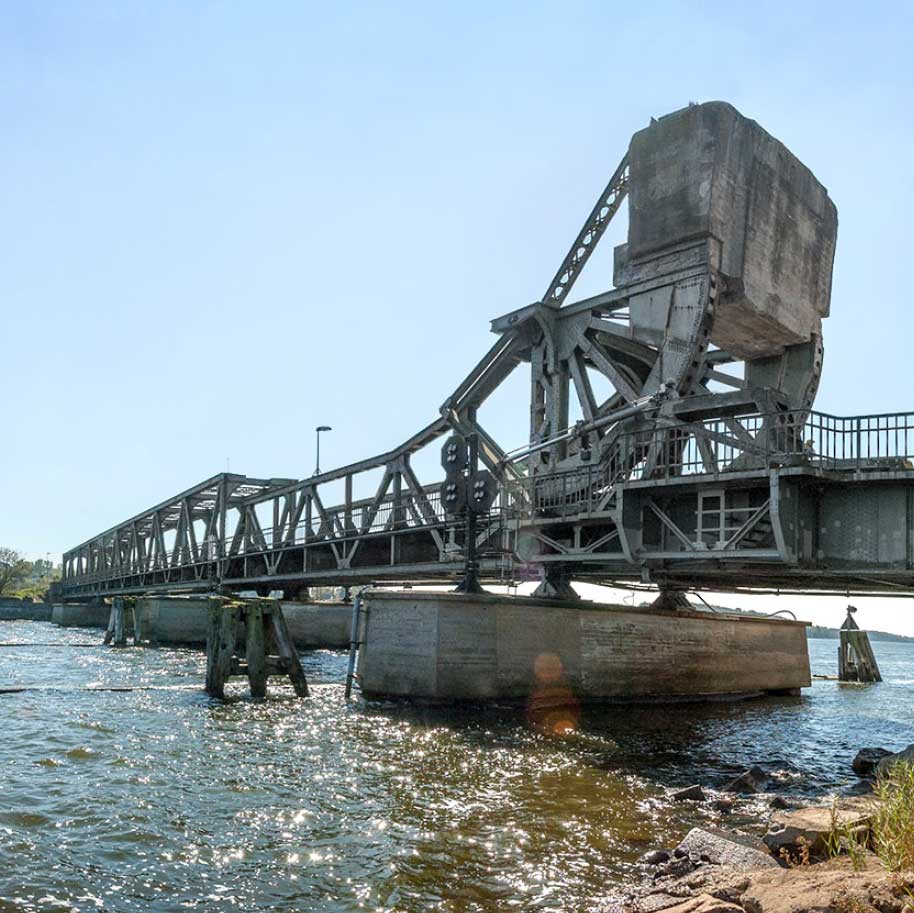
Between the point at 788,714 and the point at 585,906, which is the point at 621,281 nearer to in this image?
the point at 788,714

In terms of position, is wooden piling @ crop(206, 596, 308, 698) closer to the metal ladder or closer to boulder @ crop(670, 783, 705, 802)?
the metal ladder

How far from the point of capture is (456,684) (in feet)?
79.2

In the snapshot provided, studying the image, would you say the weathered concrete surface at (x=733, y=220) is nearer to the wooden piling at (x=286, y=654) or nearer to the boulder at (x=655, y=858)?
the wooden piling at (x=286, y=654)

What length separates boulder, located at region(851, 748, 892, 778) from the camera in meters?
19.0

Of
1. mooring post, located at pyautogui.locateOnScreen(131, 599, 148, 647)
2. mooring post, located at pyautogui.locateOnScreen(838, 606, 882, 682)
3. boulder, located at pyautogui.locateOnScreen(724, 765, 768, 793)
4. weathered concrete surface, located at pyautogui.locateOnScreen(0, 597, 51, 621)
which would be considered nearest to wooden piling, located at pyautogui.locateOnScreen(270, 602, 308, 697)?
boulder, located at pyautogui.locateOnScreen(724, 765, 768, 793)

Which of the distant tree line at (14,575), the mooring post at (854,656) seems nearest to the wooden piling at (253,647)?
the mooring post at (854,656)

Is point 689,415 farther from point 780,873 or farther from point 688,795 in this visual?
point 780,873

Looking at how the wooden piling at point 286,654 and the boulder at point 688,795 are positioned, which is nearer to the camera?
the boulder at point 688,795

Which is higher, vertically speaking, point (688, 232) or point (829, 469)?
point (688, 232)

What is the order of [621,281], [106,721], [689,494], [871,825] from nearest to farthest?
[871,825], [106,721], [689,494], [621,281]

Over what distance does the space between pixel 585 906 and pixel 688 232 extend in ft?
68.2

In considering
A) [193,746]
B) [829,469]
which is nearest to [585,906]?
[193,746]

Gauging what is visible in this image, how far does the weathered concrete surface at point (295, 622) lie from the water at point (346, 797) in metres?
28.5

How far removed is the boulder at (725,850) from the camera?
9617 mm
